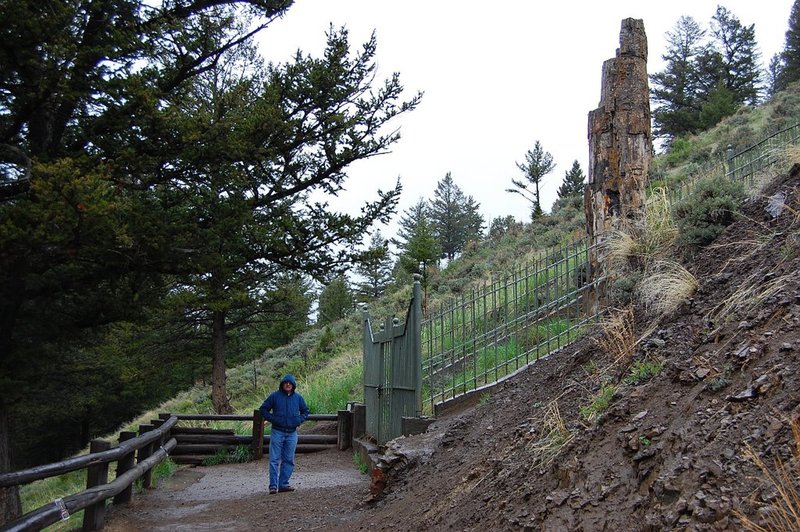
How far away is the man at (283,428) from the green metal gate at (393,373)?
138 cm

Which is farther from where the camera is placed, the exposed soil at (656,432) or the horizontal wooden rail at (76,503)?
the horizontal wooden rail at (76,503)

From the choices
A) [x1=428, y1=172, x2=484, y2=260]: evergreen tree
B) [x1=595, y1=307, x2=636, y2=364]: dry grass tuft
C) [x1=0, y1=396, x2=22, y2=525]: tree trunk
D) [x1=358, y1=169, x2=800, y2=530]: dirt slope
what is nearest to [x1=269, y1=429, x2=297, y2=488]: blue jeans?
[x1=0, y1=396, x2=22, y2=525]: tree trunk

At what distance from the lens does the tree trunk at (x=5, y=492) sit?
9.05m

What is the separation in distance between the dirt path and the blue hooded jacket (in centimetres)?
103

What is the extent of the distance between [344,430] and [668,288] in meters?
10.4

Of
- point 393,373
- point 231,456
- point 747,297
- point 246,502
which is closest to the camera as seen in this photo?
point 747,297

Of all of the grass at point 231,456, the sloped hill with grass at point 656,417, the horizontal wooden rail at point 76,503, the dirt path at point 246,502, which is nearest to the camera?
the sloped hill with grass at point 656,417

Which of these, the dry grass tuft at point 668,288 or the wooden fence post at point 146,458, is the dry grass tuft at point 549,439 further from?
the wooden fence post at point 146,458

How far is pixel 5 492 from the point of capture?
360 inches

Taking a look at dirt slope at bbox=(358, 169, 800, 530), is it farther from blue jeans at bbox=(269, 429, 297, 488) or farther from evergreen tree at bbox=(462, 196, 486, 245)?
evergreen tree at bbox=(462, 196, 486, 245)

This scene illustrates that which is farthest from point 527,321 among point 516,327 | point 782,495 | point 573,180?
point 573,180

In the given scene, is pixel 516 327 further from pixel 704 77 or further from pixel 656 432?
pixel 704 77

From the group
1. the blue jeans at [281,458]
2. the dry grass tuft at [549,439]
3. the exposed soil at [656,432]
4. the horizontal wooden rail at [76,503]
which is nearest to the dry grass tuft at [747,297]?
the exposed soil at [656,432]

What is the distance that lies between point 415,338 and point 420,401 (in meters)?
0.83
